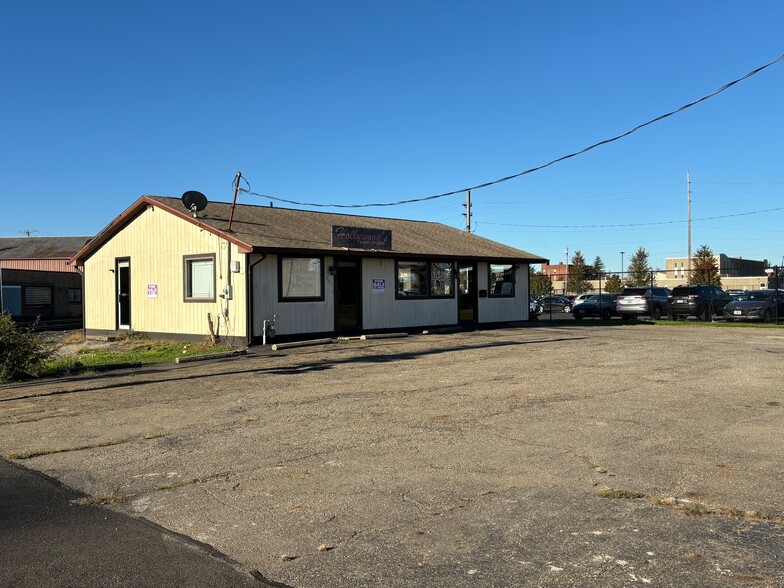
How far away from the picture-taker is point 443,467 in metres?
6.46

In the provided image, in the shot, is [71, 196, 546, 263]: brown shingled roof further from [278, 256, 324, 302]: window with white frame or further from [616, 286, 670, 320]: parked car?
[616, 286, 670, 320]: parked car

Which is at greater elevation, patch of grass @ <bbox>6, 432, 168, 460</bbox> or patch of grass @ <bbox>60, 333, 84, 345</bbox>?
patch of grass @ <bbox>60, 333, 84, 345</bbox>

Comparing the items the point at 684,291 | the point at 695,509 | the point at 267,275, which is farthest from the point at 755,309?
the point at 695,509

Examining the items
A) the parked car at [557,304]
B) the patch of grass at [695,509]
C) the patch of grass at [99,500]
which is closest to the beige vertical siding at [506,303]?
the patch of grass at [695,509]

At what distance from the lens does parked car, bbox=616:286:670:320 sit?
30.7 meters

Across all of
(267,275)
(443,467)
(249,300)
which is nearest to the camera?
(443,467)

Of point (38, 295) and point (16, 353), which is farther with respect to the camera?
point (38, 295)

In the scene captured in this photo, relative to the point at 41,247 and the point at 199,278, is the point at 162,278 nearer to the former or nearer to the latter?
the point at 199,278

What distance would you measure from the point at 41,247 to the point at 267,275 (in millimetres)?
45031

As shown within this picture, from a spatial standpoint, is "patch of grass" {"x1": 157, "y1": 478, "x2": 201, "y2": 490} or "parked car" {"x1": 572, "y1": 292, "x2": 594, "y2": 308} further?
"parked car" {"x1": 572, "y1": 292, "x2": 594, "y2": 308}

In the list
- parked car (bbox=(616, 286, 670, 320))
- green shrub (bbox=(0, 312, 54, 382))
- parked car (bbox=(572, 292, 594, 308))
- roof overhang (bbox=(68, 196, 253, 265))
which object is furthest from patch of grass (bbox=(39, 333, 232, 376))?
parked car (bbox=(572, 292, 594, 308))

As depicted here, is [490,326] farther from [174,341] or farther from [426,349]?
[174,341]

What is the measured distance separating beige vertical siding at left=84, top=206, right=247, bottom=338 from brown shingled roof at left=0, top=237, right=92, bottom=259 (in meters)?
31.5

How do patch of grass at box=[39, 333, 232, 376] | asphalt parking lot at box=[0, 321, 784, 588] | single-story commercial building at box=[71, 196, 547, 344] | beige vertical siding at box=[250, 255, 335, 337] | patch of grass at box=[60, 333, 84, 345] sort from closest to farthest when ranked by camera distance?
asphalt parking lot at box=[0, 321, 784, 588]
patch of grass at box=[39, 333, 232, 376]
beige vertical siding at box=[250, 255, 335, 337]
single-story commercial building at box=[71, 196, 547, 344]
patch of grass at box=[60, 333, 84, 345]
